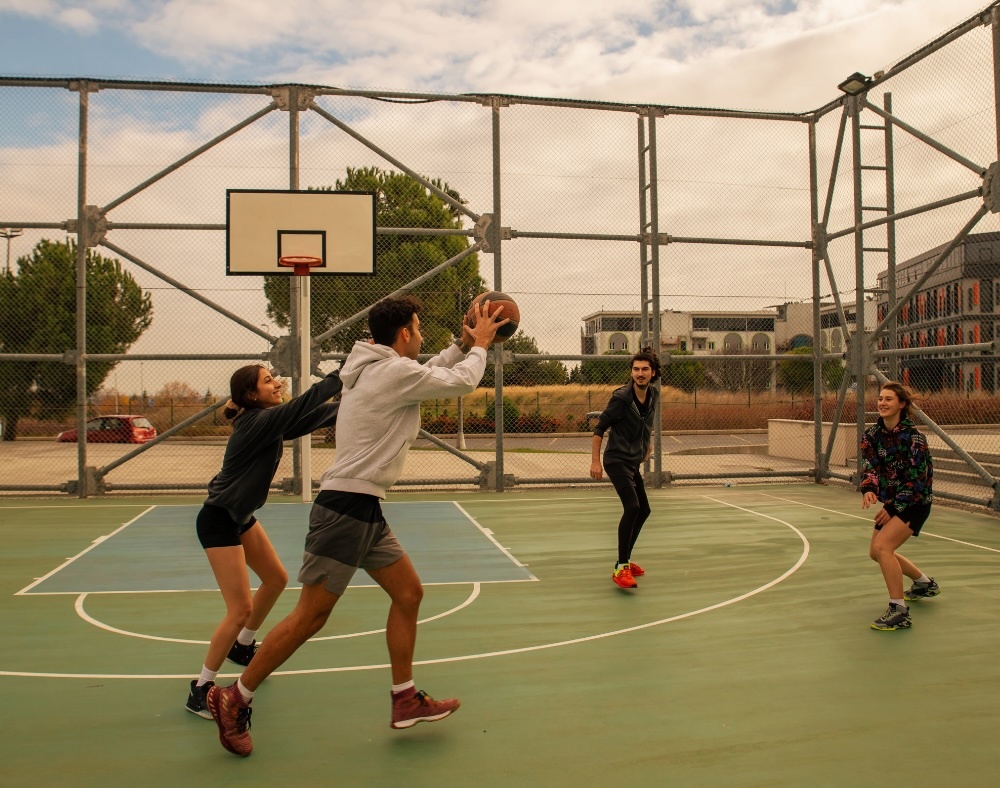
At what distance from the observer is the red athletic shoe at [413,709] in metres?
4.06

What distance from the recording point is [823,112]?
13.8 metres

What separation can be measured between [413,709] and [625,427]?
3673 mm

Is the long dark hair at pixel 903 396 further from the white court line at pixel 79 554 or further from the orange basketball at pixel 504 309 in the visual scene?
the white court line at pixel 79 554

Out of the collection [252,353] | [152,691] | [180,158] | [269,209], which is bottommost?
→ [152,691]

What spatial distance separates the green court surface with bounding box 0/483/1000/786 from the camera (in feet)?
12.4

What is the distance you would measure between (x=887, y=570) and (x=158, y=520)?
788cm

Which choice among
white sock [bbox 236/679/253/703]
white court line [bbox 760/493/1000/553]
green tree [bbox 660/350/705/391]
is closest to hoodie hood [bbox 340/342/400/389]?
white sock [bbox 236/679/253/703]

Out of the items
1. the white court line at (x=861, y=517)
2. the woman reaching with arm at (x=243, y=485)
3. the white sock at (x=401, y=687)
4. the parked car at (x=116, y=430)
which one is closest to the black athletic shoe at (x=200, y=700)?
the woman reaching with arm at (x=243, y=485)

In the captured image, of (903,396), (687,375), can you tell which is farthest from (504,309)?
(687,375)

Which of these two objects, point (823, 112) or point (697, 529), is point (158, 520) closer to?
point (697, 529)

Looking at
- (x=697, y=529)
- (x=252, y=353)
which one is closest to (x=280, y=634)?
(x=697, y=529)

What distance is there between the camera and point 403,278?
13.2 m

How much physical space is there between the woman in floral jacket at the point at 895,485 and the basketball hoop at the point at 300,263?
6548 mm

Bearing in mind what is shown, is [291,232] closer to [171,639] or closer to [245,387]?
[171,639]
